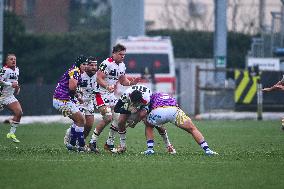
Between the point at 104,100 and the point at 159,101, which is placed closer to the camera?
the point at 159,101

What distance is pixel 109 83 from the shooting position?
22531mm

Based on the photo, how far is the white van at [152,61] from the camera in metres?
41.3

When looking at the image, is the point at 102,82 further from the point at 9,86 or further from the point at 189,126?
the point at 9,86

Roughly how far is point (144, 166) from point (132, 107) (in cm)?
291

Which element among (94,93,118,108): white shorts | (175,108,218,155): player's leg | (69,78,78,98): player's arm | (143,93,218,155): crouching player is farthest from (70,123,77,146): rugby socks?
(175,108,218,155): player's leg

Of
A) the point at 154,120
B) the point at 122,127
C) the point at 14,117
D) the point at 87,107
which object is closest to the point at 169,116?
the point at 154,120

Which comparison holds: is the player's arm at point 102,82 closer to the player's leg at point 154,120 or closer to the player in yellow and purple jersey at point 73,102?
the player in yellow and purple jersey at point 73,102

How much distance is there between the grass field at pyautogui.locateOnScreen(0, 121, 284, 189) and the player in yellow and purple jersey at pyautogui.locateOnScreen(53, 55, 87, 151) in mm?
481

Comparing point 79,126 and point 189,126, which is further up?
point 189,126

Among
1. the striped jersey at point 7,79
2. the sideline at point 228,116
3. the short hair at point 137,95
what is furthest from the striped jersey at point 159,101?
the sideline at point 228,116

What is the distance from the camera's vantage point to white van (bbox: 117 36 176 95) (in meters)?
41.3

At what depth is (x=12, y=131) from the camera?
26.3 meters

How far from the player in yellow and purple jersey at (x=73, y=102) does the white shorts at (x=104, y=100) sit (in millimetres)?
518

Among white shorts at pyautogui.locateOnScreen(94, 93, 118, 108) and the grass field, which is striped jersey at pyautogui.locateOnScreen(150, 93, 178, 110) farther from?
white shorts at pyautogui.locateOnScreen(94, 93, 118, 108)
